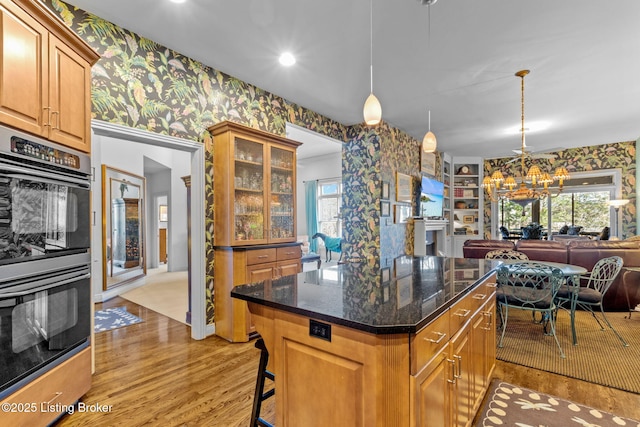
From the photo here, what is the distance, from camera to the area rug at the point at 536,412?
6.00 feet


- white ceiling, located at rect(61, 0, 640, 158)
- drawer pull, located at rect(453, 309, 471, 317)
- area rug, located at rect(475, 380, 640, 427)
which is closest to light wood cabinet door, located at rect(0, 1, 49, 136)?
white ceiling, located at rect(61, 0, 640, 158)

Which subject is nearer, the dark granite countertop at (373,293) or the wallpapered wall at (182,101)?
the dark granite countertop at (373,293)

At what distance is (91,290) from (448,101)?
4.64m

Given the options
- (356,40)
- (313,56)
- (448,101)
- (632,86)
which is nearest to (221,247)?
(313,56)

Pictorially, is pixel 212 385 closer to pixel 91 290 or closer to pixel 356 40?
pixel 91 290

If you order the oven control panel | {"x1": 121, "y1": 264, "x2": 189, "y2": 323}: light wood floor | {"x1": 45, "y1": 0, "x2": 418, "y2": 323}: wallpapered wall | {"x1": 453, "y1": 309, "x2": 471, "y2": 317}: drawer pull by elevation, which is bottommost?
{"x1": 121, "y1": 264, "x2": 189, "y2": 323}: light wood floor

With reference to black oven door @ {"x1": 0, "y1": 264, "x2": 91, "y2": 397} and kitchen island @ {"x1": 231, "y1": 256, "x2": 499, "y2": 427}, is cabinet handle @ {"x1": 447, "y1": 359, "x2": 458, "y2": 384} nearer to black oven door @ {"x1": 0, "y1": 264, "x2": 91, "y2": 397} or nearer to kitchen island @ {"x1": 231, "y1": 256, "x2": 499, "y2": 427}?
kitchen island @ {"x1": 231, "y1": 256, "x2": 499, "y2": 427}

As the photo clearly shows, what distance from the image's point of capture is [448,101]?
14.2ft

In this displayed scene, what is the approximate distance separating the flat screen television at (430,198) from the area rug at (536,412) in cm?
441

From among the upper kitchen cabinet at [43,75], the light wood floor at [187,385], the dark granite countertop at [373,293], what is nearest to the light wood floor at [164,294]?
the light wood floor at [187,385]

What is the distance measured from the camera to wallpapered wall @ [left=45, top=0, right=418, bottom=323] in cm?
245

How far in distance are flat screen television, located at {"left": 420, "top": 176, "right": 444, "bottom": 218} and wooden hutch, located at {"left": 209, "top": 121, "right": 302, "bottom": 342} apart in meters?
3.62

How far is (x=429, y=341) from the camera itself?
110cm

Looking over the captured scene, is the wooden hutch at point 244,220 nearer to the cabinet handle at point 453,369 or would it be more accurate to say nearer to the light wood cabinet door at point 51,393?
the light wood cabinet door at point 51,393
